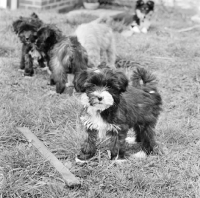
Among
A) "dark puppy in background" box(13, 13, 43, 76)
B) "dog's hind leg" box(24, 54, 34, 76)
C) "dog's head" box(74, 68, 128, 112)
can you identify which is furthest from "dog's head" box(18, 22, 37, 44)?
"dog's head" box(74, 68, 128, 112)

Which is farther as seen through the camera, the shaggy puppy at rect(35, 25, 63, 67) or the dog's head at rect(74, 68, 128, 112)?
the shaggy puppy at rect(35, 25, 63, 67)

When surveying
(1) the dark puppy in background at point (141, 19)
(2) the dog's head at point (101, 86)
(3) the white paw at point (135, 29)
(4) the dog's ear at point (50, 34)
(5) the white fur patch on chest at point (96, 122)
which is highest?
(2) the dog's head at point (101, 86)

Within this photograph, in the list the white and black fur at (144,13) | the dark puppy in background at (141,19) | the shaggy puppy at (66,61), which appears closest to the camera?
the shaggy puppy at (66,61)

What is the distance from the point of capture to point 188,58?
9672 mm

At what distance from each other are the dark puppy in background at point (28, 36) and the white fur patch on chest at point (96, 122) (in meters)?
3.39

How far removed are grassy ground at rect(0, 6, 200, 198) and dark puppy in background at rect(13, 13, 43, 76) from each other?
1.02 ft

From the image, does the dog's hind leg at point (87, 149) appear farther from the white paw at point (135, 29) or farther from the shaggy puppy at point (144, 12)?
the shaggy puppy at point (144, 12)

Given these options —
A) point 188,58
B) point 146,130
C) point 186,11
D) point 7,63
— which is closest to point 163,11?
point 186,11

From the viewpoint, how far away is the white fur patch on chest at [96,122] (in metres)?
4.38

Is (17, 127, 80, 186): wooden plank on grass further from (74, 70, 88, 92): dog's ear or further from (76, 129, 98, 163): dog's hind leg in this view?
(74, 70, 88, 92): dog's ear

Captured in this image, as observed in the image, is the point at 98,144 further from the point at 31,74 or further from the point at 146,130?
the point at 31,74

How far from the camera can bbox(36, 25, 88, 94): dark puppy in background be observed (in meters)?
6.80

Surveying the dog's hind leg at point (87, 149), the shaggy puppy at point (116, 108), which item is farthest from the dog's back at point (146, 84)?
the dog's hind leg at point (87, 149)

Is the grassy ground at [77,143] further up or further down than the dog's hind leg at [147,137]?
further down
